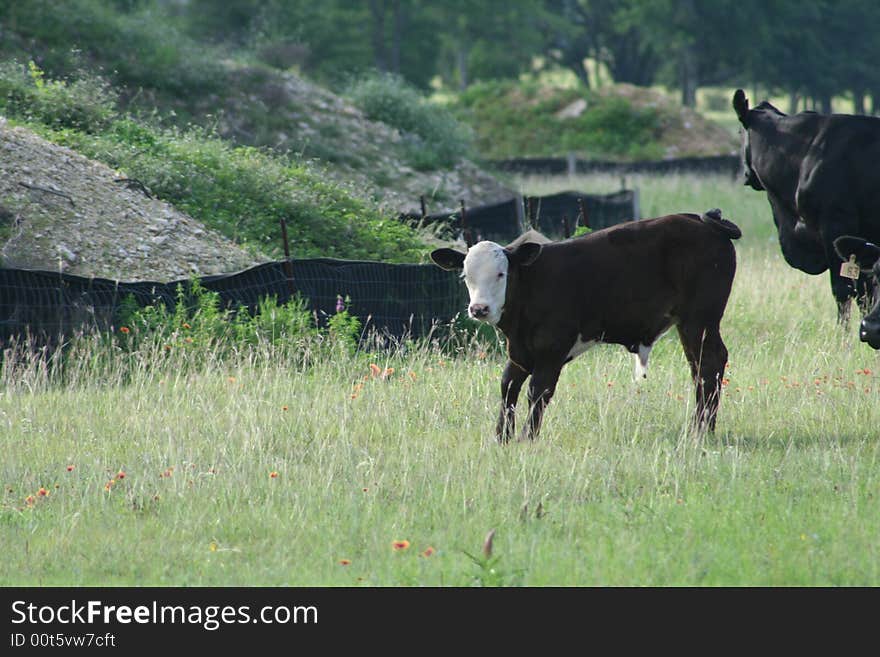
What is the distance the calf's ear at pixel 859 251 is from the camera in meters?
9.92

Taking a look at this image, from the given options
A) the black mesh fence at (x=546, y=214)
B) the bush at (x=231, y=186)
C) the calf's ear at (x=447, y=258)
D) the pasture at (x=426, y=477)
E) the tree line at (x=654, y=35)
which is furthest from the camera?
the tree line at (x=654, y=35)

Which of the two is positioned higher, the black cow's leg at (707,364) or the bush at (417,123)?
the bush at (417,123)

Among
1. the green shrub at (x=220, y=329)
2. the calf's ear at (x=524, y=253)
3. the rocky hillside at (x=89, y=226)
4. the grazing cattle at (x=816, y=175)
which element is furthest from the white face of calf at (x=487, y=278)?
the rocky hillside at (x=89, y=226)

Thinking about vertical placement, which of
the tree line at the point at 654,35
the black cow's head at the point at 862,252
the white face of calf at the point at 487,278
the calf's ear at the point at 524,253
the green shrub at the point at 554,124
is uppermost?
the tree line at the point at 654,35

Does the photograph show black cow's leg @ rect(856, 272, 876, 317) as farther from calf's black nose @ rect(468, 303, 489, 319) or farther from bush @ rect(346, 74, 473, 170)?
bush @ rect(346, 74, 473, 170)

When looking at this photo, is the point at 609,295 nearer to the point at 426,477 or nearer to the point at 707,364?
the point at 707,364

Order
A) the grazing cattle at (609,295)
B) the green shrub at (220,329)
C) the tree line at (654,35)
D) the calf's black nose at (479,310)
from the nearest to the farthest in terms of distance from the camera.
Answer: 1. the calf's black nose at (479,310)
2. the grazing cattle at (609,295)
3. the green shrub at (220,329)
4. the tree line at (654,35)

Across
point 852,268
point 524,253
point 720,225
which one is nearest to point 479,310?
point 524,253

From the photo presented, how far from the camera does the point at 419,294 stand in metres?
13.2

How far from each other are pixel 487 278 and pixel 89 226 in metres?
7.23

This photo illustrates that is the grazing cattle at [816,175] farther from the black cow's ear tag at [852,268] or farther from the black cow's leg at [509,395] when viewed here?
the black cow's leg at [509,395]

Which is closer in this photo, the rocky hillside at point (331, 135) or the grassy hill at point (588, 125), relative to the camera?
the rocky hillside at point (331, 135)

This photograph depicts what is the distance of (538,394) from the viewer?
8.63m

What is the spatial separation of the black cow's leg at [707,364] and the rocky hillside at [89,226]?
6.26m
